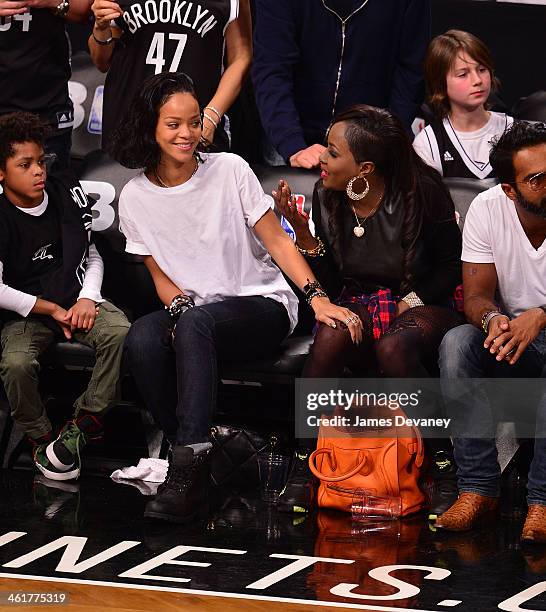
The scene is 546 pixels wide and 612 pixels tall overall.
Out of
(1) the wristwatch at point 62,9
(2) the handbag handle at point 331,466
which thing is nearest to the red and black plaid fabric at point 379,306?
(2) the handbag handle at point 331,466

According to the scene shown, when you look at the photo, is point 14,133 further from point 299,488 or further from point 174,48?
point 299,488

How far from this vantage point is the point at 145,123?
391cm

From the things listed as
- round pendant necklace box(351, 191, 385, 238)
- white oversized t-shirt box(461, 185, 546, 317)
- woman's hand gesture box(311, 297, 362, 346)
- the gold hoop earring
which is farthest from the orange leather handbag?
the gold hoop earring

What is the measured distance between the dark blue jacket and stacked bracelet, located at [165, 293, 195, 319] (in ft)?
2.82

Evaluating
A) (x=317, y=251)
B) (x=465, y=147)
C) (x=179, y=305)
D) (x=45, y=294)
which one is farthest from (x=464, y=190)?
(x=45, y=294)

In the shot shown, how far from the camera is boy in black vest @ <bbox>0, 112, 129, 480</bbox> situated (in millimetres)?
3957

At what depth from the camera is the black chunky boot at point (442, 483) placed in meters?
3.54

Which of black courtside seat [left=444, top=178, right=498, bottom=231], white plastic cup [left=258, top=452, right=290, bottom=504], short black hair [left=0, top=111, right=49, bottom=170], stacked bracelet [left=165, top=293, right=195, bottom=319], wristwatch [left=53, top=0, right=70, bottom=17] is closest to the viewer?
white plastic cup [left=258, top=452, right=290, bottom=504]

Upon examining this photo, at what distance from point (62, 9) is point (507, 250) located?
1.94 metres

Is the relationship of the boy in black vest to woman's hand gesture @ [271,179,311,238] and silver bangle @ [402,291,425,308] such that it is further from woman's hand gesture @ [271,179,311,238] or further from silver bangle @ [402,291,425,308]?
silver bangle @ [402,291,425,308]

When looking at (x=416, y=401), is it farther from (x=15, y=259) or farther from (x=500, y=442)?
(x=15, y=259)

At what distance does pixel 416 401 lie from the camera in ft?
11.9

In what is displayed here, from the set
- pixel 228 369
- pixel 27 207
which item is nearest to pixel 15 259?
pixel 27 207

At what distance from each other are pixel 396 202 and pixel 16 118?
1331 millimetres
